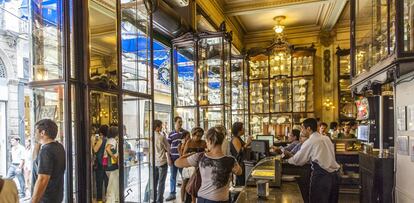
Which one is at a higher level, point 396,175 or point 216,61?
point 216,61

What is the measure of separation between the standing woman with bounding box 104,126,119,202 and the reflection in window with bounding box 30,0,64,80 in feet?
2.94

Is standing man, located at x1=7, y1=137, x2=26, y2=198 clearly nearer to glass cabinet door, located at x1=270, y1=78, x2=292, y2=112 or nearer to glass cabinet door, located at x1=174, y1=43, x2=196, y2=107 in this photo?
glass cabinet door, located at x1=174, y1=43, x2=196, y2=107

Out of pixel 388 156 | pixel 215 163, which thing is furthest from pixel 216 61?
pixel 215 163

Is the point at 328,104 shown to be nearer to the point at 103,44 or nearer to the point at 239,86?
the point at 239,86

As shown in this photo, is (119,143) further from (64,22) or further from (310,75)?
(310,75)

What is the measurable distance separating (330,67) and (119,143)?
947cm

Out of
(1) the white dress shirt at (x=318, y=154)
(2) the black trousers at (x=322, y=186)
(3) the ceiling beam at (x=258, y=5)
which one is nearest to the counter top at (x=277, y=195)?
(1) the white dress shirt at (x=318, y=154)

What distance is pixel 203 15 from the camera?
7566mm

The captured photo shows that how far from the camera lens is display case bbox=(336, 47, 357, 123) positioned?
10977 mm

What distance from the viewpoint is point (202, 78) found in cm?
717

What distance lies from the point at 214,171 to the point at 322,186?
6.34 ft

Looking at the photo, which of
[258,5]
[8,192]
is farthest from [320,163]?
[258,5]

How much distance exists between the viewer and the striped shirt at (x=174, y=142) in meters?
6.35

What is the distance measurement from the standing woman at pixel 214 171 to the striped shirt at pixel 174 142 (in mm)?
3348
